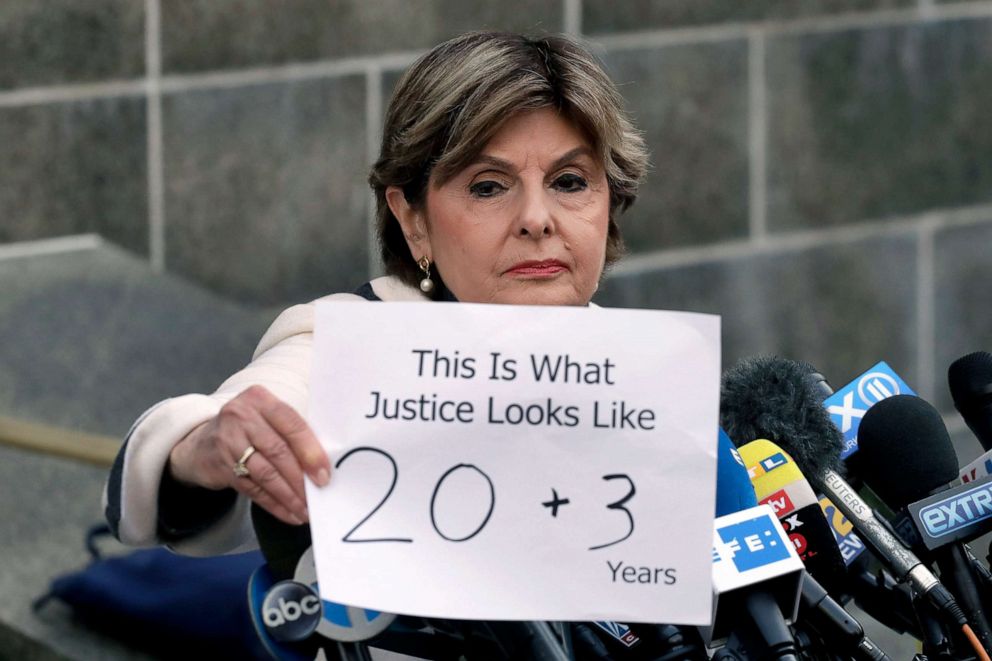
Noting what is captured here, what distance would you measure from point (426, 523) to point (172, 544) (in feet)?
1.58

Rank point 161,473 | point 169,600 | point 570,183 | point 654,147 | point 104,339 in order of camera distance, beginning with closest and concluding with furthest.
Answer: point 161,473
point 570,183
point 169,600
point 104,339
point 654,147

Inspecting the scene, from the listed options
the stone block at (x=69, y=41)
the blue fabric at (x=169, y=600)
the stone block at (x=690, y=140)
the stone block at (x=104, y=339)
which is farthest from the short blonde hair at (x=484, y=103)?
the stone block at (x=690, y=140)

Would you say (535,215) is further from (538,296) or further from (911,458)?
(911,458)

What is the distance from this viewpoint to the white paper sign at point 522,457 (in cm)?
196

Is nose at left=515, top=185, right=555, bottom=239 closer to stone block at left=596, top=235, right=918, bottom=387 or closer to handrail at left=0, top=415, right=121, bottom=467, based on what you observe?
handrail at left=0, top=415, right=121, bottom=467

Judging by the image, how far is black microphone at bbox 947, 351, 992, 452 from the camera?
2.65 m

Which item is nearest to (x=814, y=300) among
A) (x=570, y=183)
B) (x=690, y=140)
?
(x=690, y=140)

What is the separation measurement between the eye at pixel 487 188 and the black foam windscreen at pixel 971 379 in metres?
0.73

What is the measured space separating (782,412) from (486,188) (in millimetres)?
558

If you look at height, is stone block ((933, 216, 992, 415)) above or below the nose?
above

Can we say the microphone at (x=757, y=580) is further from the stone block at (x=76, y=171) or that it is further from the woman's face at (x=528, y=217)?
the stone block at (x=76, y=171)

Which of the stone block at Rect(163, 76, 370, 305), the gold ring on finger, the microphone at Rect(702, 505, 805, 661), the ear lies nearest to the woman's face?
the ear

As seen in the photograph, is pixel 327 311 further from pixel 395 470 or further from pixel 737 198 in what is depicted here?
pixel 737 198

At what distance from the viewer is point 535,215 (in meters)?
2.62
